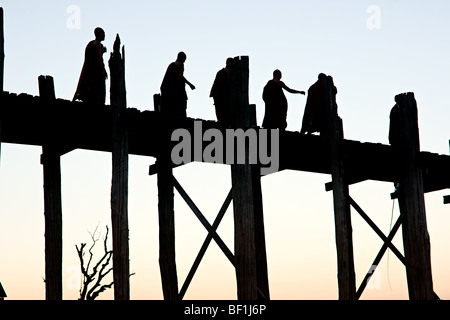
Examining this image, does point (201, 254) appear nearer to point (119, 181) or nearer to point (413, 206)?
point (119, 181)

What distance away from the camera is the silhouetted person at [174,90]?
1254 centimetres

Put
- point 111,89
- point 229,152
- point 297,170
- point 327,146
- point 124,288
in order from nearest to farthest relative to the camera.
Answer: point 124,288 < point 111,89 < point 229,152 < point 327,146 < point 297,170

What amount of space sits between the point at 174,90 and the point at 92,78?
1.54m

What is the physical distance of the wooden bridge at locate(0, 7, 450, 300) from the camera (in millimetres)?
10047

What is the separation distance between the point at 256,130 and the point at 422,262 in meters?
3.05

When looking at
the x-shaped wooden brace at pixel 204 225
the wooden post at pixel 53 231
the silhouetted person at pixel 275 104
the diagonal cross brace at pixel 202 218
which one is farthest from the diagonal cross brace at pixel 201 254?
the wooden post at pixel 53 231

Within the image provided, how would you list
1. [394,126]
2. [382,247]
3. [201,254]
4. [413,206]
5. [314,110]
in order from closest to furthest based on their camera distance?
1. [201,254]
2. [413,206]
3. [314,110]
4. [382,247]
5. [394,126]

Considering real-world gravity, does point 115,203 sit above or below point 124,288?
above

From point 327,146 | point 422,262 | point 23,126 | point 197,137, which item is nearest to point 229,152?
point 197,137

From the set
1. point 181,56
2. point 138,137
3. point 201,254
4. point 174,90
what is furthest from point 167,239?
point 181,56

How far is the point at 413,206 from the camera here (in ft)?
41.1

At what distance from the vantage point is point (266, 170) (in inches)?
512

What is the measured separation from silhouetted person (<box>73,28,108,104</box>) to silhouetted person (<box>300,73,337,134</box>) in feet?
11.0

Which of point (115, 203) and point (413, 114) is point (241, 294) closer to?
point (115, 203)
